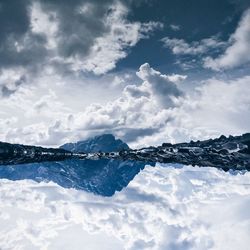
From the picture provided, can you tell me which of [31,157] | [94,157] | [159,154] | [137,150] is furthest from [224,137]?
[31,157]

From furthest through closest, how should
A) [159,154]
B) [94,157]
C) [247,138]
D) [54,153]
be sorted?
1. [94,157]
2. [54,153]
3. [159,154]
4. [247,138]

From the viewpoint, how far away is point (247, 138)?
13797mm

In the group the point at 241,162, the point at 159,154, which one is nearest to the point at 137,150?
the point at 159,154

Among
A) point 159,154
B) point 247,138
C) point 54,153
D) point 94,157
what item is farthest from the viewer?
point 94,157

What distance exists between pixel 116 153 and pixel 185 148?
4393 mm

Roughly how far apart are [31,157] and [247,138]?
33.6 ft

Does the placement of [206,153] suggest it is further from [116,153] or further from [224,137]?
[116,153]

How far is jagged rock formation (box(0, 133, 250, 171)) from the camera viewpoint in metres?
14.1

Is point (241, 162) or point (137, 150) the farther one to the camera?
point (137, 150)

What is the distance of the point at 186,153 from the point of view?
607 inches

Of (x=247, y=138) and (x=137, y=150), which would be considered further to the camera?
(x=137, y=150)

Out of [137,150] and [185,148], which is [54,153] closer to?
[137,150]

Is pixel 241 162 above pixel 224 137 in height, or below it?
below

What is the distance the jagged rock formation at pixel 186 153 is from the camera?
46.2ft
